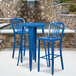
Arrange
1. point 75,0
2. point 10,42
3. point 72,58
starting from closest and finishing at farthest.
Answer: point 72,58 < point 10,42 < point 75,0

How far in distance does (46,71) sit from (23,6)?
927 centimetres

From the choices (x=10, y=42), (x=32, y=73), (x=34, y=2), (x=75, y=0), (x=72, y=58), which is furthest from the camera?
(x=75, y=0)

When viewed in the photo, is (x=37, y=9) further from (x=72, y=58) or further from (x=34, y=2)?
(x=72, y=58)

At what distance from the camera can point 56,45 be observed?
5914 mm

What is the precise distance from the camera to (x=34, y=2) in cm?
1223

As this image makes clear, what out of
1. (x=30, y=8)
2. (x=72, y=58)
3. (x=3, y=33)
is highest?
(x=30, y=8)

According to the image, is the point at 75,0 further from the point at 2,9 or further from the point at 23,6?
the point at 2,9

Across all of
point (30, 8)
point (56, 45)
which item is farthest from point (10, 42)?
point (30, 8)

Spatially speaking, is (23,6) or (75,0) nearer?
(23,6)

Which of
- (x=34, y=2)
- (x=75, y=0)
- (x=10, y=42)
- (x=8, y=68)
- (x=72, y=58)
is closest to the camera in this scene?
(x=8, y=68)

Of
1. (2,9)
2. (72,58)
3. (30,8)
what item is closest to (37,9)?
(30,8)

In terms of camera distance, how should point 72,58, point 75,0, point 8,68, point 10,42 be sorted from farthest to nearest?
point 75,0, point 10,42, point 72,58, point 8,68

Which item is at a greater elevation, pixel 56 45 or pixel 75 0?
pixel 75 0

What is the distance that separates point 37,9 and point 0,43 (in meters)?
7.22
